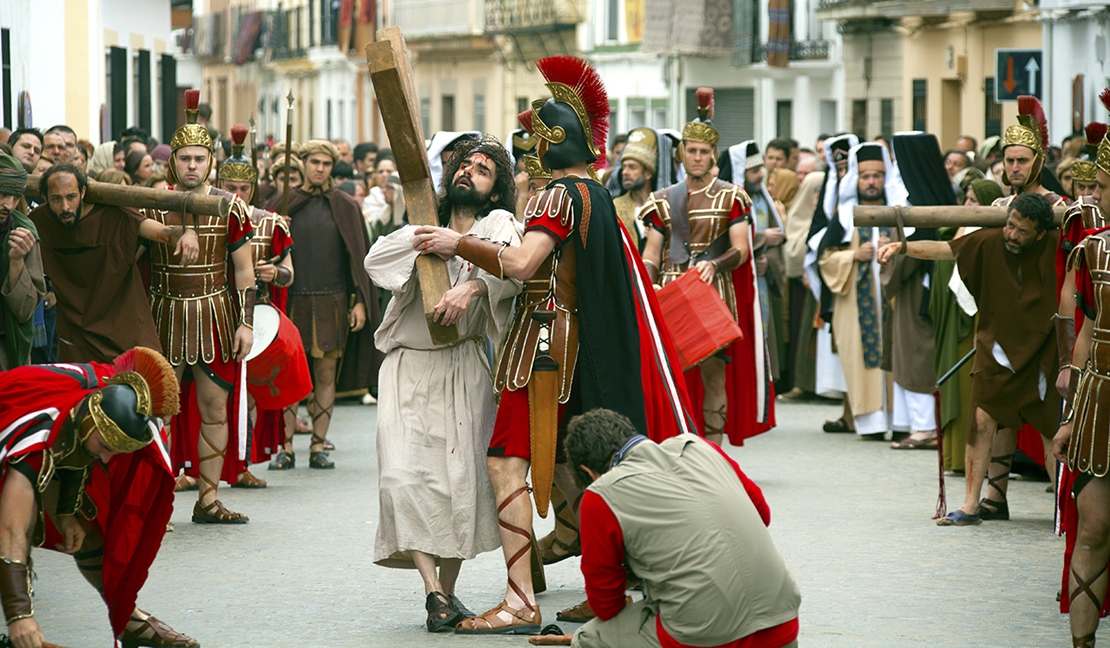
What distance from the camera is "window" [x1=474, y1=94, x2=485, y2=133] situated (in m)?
51.6

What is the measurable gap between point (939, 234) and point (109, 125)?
50.8 feet

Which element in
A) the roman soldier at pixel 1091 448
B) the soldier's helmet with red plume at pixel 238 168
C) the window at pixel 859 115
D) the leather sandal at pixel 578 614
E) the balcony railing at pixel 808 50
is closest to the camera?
the roman soldier at pixel 1091 448

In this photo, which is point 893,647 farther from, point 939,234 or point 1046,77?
point 1046,77

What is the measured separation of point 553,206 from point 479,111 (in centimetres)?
4533

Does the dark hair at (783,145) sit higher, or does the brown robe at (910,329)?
the dark hair at (783,145)

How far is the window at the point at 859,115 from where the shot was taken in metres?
33.3

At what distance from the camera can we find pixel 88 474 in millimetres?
6082

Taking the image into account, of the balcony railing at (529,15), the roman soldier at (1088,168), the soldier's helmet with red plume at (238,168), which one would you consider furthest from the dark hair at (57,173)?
the balcony railing at (529,15)

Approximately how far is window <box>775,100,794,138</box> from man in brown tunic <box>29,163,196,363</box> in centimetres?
2856

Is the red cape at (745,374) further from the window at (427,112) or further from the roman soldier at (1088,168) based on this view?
the window at (427,112)

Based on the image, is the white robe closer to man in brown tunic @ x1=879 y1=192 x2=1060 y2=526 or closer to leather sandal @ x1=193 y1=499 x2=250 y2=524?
leather sandal @ x1=193 y1=499 x2=250 y2=524

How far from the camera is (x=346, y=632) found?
7164 millimetres

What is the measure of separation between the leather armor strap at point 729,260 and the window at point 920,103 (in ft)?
68.4

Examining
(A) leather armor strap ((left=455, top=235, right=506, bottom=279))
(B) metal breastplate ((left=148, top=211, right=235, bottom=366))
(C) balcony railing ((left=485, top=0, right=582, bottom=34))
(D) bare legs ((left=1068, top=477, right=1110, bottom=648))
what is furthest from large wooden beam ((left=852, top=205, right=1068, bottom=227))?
(C) balcony railing ((left=485, top=0, right=582, bottom=34))
